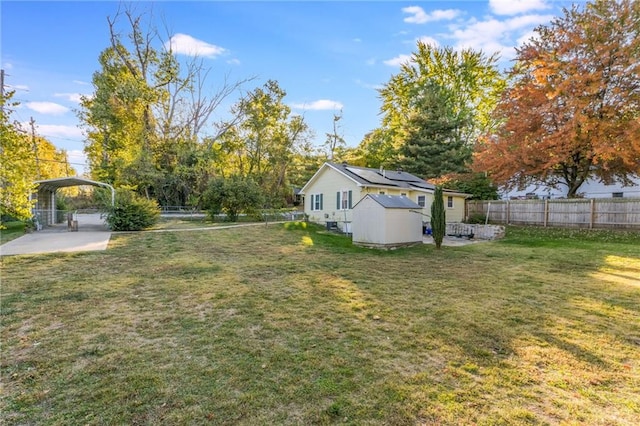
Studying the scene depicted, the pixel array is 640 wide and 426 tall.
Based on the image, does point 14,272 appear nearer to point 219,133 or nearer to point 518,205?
point 518,205

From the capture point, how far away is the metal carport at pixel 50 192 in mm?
14730

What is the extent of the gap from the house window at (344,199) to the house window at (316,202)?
1646 mm

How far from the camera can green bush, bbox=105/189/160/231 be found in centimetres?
1404

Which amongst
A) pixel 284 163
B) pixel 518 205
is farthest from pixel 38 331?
pixel 284 163

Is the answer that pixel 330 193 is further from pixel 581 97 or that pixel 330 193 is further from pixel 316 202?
pixel 581 97

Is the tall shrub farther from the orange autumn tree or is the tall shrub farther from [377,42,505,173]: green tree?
[377,42,505,173]: green tree

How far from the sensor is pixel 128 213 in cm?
1416

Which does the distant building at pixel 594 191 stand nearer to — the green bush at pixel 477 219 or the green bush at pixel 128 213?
the green bush at pixel 477 219

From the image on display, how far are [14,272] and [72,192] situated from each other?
3681 cm

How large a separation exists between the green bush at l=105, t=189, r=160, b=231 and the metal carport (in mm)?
323

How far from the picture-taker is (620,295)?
234 inches

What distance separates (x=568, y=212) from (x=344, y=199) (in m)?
10.9

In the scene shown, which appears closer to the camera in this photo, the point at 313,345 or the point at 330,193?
the point at 313,345

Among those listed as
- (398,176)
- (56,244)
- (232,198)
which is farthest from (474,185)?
(56,244)
